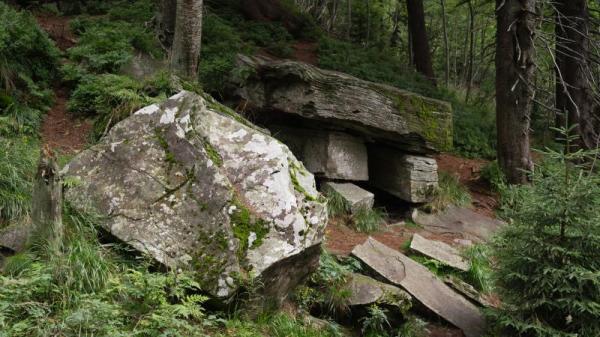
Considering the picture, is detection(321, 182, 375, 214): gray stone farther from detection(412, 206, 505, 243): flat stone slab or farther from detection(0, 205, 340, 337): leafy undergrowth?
detection(0, 205, 340, 337): leafy undergrowth

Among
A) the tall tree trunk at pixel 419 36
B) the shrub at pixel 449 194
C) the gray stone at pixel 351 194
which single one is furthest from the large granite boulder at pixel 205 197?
the tall tree trunk at pixel 419 36

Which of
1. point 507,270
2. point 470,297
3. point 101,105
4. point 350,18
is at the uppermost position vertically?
point 350,18

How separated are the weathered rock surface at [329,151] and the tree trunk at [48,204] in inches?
176

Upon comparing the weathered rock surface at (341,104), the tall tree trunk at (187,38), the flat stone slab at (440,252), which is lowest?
the flat stone slab at (440,252)

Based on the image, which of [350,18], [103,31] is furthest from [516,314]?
[350,18]

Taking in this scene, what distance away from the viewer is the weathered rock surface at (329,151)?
8750 millimetres

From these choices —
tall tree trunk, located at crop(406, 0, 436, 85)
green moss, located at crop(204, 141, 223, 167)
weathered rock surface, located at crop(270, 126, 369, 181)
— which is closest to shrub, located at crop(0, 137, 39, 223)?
green moss, located at crop(204, 141, 223, 167)

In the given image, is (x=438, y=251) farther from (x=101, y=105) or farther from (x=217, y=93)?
(x=101, y=105)

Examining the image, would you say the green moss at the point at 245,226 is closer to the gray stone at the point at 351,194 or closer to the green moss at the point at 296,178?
the green moss at the point at 296,178

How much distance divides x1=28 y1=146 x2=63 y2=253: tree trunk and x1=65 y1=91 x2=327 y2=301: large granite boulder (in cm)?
42

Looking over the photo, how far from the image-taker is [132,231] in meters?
4.63

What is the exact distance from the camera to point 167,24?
10500 mm

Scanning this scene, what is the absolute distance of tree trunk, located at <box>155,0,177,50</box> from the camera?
1041cm

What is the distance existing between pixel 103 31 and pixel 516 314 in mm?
8335
